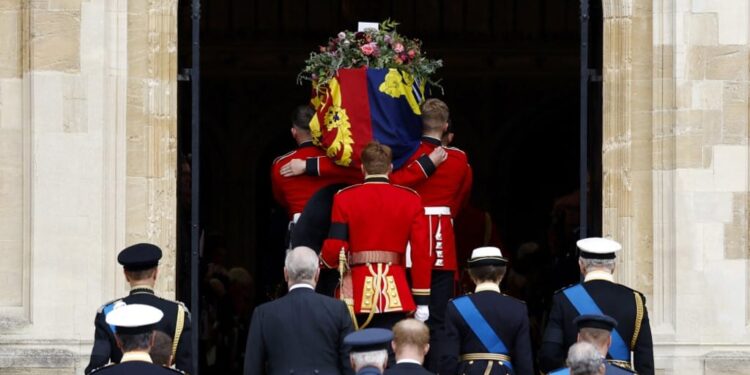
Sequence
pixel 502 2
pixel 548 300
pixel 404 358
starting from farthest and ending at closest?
pixel 502 2 → pixel 548 300 → pixel 404 358

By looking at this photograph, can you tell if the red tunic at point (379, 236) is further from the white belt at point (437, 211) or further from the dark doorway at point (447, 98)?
the dark doorway at point (447, 98)

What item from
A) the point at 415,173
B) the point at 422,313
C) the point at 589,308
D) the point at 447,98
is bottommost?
the point at 422,313

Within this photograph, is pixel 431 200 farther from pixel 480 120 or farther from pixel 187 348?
pixel 480 120

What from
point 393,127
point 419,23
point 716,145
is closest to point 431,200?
point 393,127

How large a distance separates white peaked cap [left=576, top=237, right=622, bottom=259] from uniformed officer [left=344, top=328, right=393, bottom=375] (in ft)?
6.51

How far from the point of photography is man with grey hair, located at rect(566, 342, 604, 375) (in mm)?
9906

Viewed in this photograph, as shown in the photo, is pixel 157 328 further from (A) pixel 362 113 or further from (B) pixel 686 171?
(B) pixel 686 171

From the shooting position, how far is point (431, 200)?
13930 millimetres

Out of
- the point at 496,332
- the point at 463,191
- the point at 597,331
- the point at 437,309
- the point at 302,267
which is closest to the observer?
the point at 597,331

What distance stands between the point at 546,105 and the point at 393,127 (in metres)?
6.29

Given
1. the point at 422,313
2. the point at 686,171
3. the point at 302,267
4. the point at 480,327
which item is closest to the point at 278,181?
the point at 422,313

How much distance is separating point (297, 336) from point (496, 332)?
1.39 metres

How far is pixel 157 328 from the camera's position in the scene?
37.6 ft

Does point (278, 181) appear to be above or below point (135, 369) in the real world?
above
